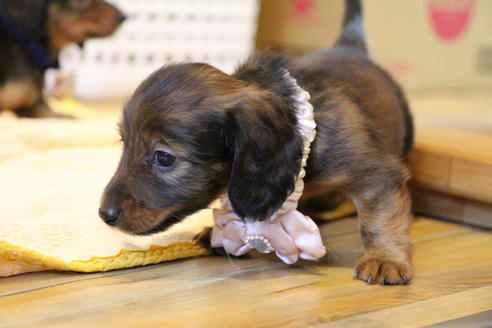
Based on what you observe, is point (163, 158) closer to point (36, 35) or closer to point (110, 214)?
point (110, 214)

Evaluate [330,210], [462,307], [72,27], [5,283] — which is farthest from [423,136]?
[72,27]

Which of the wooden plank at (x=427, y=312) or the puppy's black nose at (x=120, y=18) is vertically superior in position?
the puppy's black nose at (x=120, y=18)

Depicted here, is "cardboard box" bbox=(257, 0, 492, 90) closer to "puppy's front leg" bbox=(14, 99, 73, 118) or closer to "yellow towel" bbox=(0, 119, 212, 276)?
"puppy's front leg" bbox=(14, 99, 73, 118)

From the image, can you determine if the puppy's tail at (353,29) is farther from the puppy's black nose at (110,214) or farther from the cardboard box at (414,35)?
the puppy's black nose at (110,214)

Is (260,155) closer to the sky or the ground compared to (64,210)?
closer to the sky

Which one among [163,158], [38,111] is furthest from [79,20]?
[163,158]

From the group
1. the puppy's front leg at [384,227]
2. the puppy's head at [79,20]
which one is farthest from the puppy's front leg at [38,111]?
the puppy's front leg at [384,227]

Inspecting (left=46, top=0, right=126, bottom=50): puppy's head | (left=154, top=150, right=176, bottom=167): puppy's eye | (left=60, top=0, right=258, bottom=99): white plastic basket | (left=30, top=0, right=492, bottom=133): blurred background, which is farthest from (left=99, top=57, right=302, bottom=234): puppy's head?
(left=60, top=0, right=258, bottom=99): white plastic basket
